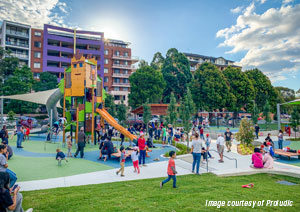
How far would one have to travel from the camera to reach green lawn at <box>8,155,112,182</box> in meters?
9.42

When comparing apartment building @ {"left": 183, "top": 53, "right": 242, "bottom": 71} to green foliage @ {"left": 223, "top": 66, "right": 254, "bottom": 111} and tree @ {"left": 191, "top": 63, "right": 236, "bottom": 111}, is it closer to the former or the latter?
green foliage @ {"left": 223, "top": 66, "right": 254, "bottom": 111}

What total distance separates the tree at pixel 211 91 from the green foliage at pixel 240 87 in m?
2.13

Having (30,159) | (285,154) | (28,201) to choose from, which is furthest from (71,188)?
(285,154)

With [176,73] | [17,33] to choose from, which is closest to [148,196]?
[176,73]

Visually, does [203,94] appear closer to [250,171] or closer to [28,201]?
[250,171]

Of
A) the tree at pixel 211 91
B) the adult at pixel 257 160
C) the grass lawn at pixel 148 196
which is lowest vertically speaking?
the grass lawn at pixel 148 196

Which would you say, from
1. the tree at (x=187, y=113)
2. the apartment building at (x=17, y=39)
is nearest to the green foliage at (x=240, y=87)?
the tree at (x=187, y=113)

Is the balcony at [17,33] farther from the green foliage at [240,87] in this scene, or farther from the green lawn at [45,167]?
the green foliage at [240,87]

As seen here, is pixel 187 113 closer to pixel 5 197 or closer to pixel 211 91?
pixel 5 197

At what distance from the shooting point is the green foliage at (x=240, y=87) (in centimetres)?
4638

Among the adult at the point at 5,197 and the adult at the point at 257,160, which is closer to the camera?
the adult at the point at 5,197

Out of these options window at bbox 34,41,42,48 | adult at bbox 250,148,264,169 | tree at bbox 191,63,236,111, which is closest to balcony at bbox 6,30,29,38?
window at bbox 34,41,42,48

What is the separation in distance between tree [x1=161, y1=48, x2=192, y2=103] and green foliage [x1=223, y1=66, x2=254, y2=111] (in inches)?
376

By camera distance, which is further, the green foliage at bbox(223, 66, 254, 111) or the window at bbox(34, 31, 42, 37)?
the window at bbox(34, 31, 42, 37)
